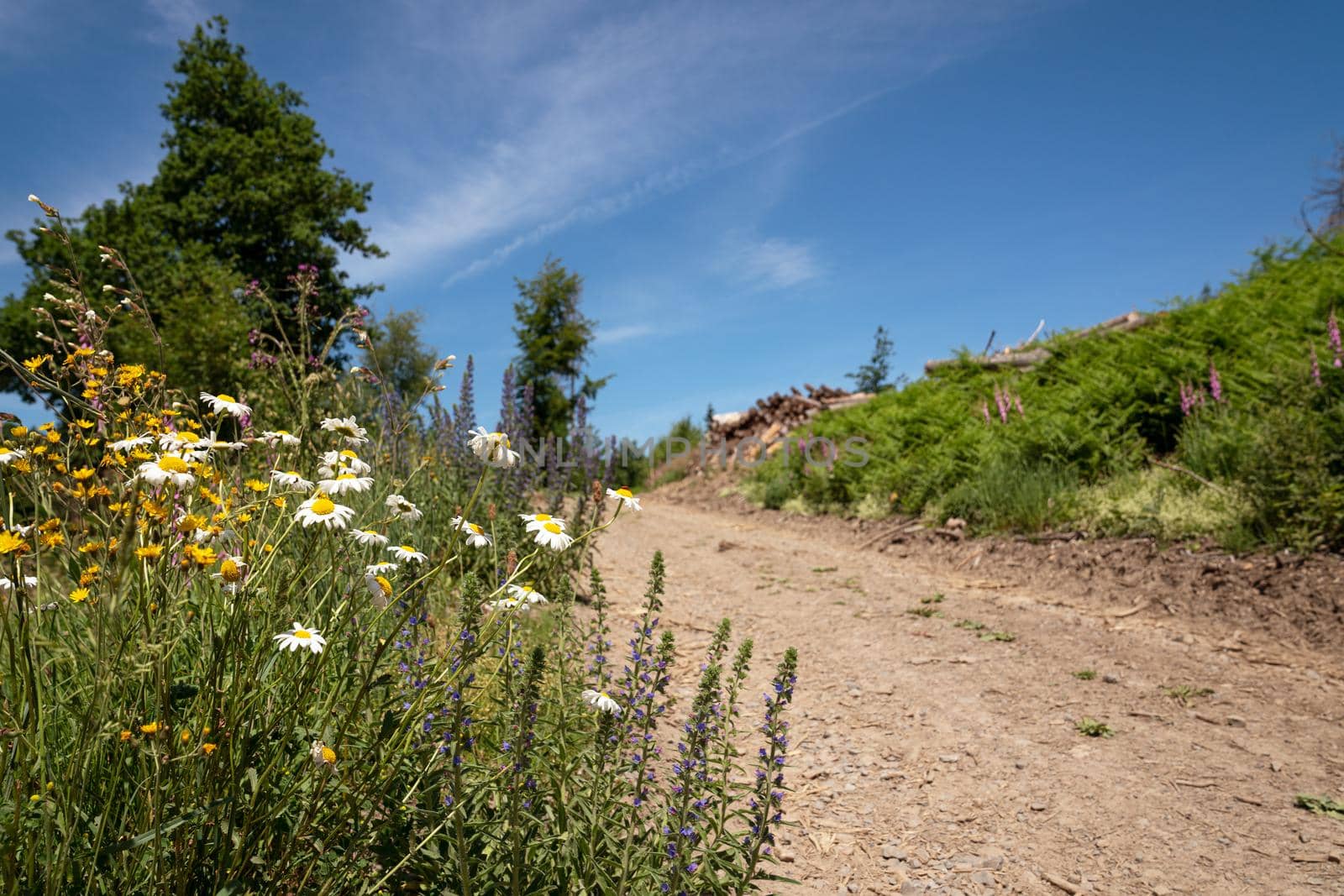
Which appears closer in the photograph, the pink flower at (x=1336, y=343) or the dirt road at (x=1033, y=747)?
the dirt road at (x=1033, y=747)

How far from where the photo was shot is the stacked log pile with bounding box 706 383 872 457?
15.7m

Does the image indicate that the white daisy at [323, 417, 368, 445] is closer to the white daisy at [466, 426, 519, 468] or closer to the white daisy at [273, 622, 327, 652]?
the white daisy at [466, 426, 519, 468]

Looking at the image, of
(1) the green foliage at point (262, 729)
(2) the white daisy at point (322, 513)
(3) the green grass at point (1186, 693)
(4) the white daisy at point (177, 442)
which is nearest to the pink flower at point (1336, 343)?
(3) the green grass at point (1186, 693)

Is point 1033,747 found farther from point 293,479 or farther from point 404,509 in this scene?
point 293,479

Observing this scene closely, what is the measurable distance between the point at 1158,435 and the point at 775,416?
31.5ft

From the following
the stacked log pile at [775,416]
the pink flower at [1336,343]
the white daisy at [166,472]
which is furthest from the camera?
the stacked log pile at [775,416]

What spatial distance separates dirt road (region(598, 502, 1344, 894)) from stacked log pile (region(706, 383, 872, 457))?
31.4 ft

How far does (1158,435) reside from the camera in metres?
7.56

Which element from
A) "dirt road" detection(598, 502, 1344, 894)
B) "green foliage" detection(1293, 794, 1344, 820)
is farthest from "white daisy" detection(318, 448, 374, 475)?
"green foliage" detection(1293, 794, 1344, 820)

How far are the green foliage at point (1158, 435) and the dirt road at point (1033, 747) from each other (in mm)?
1258

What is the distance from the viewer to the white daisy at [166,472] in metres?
1.38

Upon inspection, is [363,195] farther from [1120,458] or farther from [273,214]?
[1120,458]

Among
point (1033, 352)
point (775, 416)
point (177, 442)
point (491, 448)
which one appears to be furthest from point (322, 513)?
point (775, 416)

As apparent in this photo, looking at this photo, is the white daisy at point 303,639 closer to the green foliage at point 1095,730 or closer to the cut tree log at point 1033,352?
the green foliage at point 1095,730
